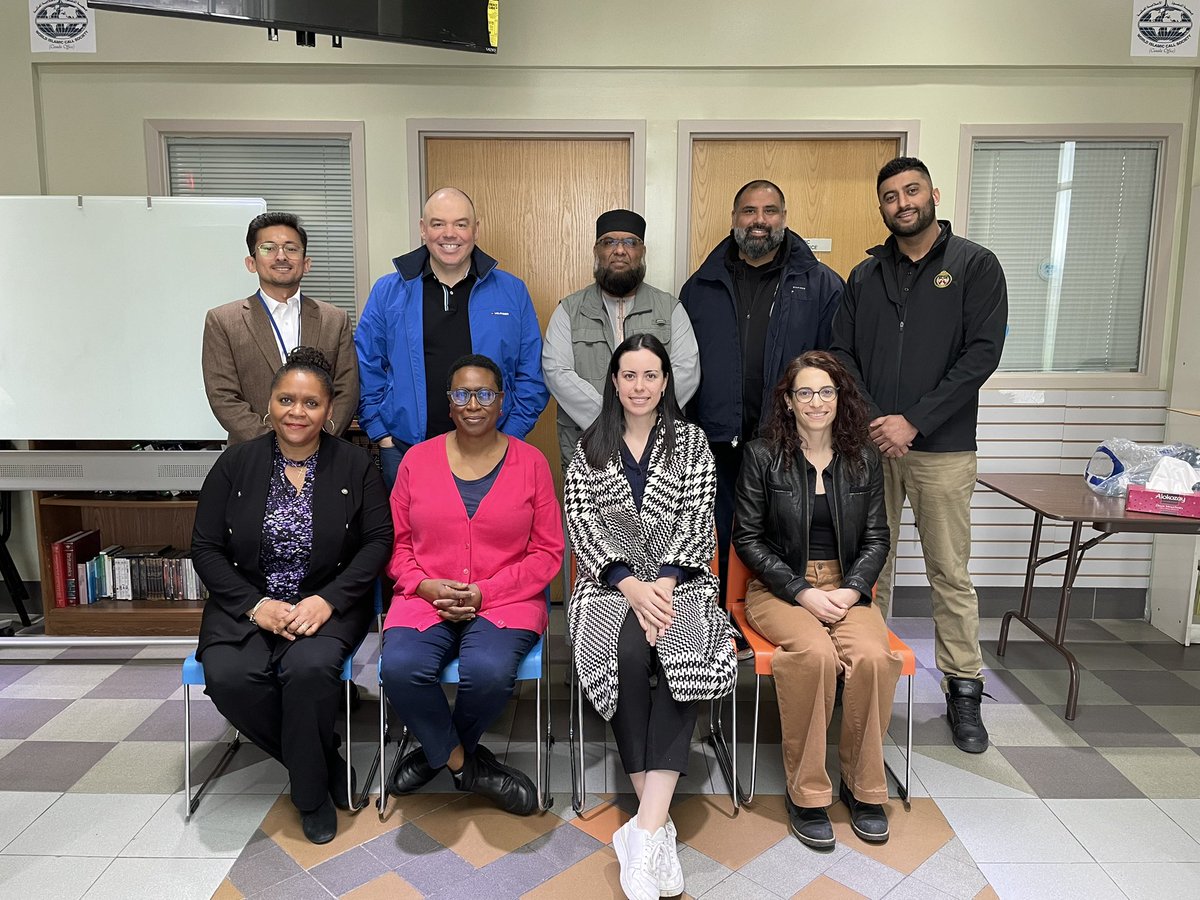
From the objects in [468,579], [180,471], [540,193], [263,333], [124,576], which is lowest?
[124,576]

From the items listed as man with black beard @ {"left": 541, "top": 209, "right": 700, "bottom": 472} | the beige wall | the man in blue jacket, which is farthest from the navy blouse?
the beige wall

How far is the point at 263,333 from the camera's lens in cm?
272

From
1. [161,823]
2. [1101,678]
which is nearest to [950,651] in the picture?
[1101,678]

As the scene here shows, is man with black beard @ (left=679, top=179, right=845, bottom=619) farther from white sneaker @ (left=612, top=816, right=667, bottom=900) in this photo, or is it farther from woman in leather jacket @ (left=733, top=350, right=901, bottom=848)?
white sneaker @ (left=612, top=816, right=667, bottom=900)

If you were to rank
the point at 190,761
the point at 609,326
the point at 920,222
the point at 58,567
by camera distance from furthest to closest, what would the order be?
the point at 58,567
the point at 609,326
the point at 920,222
the point at 190,761

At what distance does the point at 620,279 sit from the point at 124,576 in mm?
2726

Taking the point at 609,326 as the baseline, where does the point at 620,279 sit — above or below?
above

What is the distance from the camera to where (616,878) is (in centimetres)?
200

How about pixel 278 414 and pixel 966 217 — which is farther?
pixel 966 217

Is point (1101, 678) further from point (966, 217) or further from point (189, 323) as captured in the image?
point (189, 323)

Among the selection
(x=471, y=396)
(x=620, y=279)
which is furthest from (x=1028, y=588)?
(x=471, y=396)

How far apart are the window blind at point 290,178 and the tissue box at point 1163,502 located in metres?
3.49

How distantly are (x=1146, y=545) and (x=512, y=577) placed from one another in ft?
11.1

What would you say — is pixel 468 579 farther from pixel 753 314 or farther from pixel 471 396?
pixel 753 314
